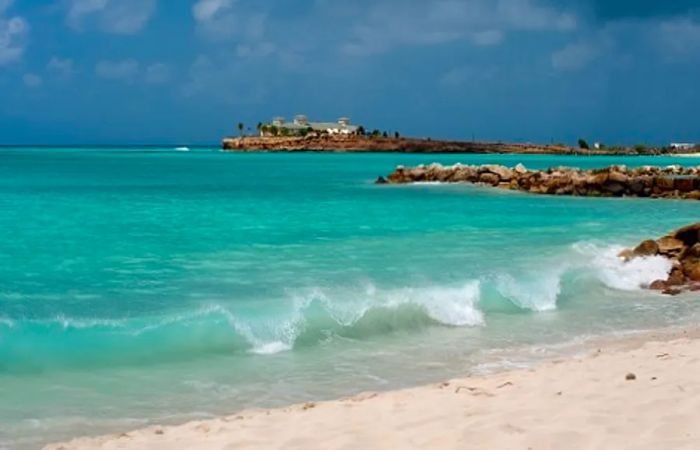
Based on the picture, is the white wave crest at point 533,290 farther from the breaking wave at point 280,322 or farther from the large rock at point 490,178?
the large rock at point 490,178

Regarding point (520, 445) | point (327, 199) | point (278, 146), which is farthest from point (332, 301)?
point (278, 146)

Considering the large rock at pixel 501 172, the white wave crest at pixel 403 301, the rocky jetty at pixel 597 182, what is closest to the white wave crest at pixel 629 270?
the white wave crest at pixel 403 301

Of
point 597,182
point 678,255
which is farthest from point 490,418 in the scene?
point 597,182

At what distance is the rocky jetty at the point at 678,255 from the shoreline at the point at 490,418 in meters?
6.40

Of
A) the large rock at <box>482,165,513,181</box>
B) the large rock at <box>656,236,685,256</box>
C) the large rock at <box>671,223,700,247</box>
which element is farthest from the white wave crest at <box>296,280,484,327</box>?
the large rock at <box>482,165,513,181</box>

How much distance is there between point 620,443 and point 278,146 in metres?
153

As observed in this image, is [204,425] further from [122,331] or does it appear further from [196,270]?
[196,270]

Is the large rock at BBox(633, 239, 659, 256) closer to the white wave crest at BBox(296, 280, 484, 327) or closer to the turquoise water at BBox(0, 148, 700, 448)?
the turquoise water at BBox(0, 148, 700, 448)

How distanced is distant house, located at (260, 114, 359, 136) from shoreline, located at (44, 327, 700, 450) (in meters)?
159

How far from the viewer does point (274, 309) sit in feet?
37.3

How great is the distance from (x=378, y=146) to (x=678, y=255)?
145 meters

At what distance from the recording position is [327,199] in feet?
122

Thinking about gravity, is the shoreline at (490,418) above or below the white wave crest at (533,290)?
above

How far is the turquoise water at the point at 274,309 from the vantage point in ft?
26.2
